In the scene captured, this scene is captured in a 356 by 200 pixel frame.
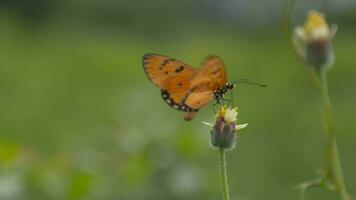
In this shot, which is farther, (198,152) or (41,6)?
(41,6)

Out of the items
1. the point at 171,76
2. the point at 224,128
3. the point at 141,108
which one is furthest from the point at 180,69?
the point at 141,108

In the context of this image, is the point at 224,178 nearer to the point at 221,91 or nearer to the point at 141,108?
the point at 221,91

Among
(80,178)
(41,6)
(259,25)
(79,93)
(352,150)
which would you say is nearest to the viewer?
(80,178)

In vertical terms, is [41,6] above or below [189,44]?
above

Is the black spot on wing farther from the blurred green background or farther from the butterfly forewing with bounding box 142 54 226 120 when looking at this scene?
the blurred green background

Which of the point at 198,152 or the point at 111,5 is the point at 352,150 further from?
the point at 111,5

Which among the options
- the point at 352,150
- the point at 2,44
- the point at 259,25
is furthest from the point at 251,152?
the point at 259,25

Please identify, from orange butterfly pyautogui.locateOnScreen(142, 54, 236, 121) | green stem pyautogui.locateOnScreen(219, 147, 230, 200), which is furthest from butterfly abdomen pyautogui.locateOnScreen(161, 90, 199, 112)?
green stem pyautogui.locateOnScreen(219, 147, 230, 200)
